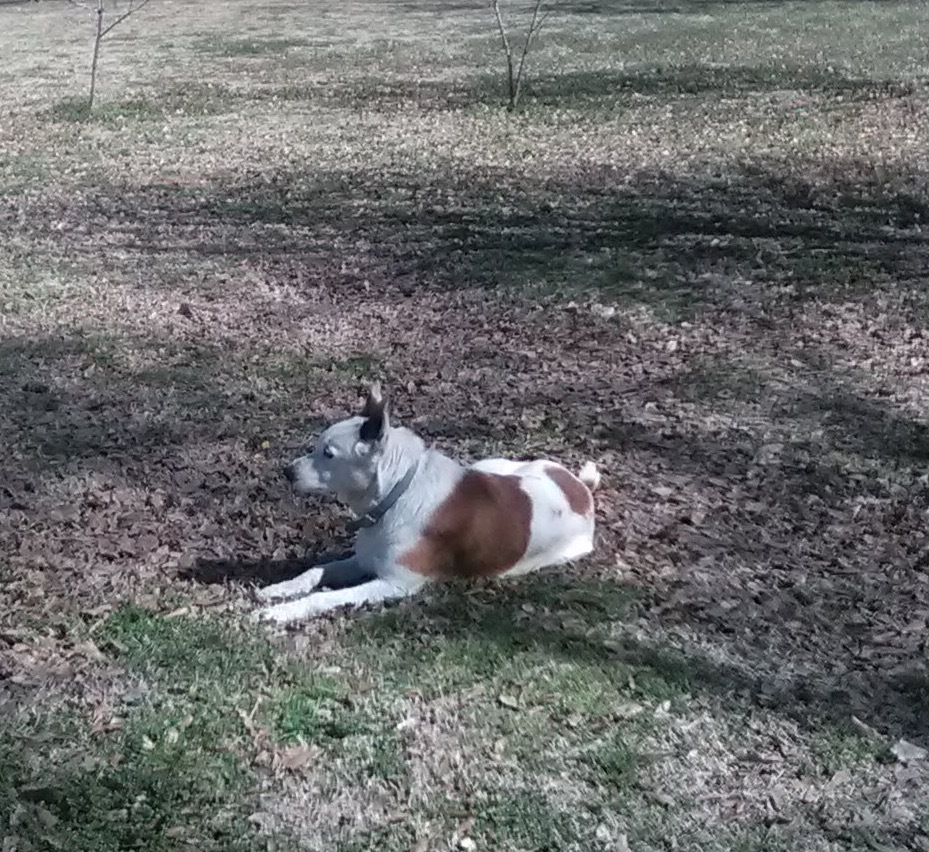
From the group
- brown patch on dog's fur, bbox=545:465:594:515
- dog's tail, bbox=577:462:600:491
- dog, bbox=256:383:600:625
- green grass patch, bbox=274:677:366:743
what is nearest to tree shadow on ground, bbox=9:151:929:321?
dog's tail, bbox=577:462:600:491

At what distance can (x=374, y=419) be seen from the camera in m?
4.44

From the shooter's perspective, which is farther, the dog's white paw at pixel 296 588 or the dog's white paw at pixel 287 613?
the dog's white paw at pixel 296 588

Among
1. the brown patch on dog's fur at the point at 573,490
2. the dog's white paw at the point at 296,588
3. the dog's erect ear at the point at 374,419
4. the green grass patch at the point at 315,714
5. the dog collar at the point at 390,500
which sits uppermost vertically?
the dog's erect ear at the point at 374,419

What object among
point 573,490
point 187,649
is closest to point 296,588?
point 187,649

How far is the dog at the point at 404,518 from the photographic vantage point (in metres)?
4.53

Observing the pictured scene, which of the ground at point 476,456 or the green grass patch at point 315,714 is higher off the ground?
the green grass patch at point 315,714

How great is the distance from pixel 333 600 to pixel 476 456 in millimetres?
1766

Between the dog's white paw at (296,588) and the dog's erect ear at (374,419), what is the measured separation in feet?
2.14

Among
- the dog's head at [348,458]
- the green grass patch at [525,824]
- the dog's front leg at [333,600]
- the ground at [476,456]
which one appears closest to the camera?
the green grass patch at [525,824]

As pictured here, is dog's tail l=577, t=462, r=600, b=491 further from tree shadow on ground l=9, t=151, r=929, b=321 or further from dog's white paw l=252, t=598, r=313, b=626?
tree shadow on ground l=9, t=151, r=929, b=321

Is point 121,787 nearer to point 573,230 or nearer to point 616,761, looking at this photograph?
point 616,761

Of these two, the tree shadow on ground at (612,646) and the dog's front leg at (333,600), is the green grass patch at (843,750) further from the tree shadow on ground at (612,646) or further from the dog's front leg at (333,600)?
the dog's front leg at (333,600)

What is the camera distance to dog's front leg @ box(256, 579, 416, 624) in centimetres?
461

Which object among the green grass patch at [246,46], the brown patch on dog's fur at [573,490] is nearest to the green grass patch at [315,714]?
the brown patch on dog's fur at [573,490]
